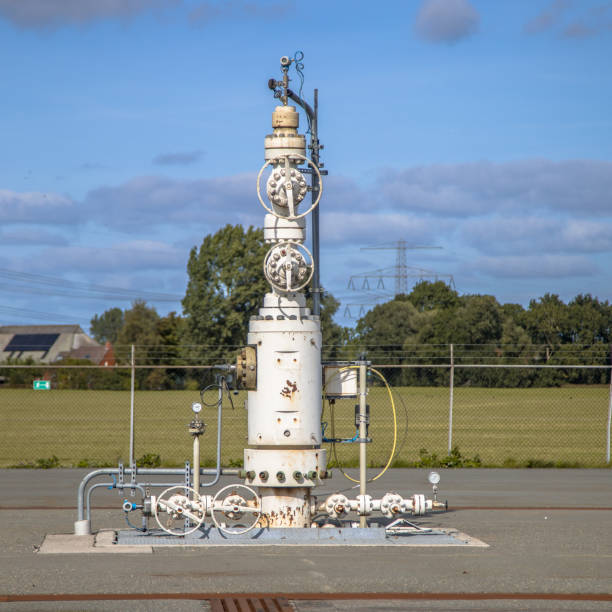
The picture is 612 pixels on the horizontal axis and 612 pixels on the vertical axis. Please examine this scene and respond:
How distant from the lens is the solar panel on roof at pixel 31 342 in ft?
399

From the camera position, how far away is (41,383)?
22.2m

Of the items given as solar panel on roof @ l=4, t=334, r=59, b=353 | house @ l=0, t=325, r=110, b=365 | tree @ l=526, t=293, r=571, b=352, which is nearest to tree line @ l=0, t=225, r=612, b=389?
tree @ l=526, t=293, r=571, b=352

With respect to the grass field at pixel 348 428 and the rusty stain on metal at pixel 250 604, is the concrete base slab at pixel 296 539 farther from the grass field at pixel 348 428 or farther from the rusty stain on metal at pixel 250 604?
the grass field at pixel 348 428

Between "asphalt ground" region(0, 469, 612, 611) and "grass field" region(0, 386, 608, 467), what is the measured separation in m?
4.80

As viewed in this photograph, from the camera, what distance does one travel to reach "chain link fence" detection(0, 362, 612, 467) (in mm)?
23406

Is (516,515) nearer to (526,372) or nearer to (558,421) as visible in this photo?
(526,372)

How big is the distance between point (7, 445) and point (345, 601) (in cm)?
2329

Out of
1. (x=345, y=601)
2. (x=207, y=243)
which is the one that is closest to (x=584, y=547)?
(x=345, y=601)

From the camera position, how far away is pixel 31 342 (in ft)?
406

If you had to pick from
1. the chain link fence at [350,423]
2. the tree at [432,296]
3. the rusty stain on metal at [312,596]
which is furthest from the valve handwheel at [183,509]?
the tree at [432,296]

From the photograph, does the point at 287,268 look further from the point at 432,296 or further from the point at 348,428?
the point at 432,296

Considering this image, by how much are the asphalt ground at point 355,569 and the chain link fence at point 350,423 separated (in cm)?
330

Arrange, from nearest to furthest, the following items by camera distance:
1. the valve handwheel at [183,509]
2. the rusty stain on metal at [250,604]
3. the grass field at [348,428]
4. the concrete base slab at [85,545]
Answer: the rusty stain on metal at [250,604]
the concrete base slab at [85,545]
the valve handwheel at [183,509]
the grass field at [348,428]

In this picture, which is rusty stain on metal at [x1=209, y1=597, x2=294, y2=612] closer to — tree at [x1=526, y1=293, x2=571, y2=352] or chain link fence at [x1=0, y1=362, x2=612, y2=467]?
chain link fence at [x1=0, y1=362, x2=612, y2=467]
